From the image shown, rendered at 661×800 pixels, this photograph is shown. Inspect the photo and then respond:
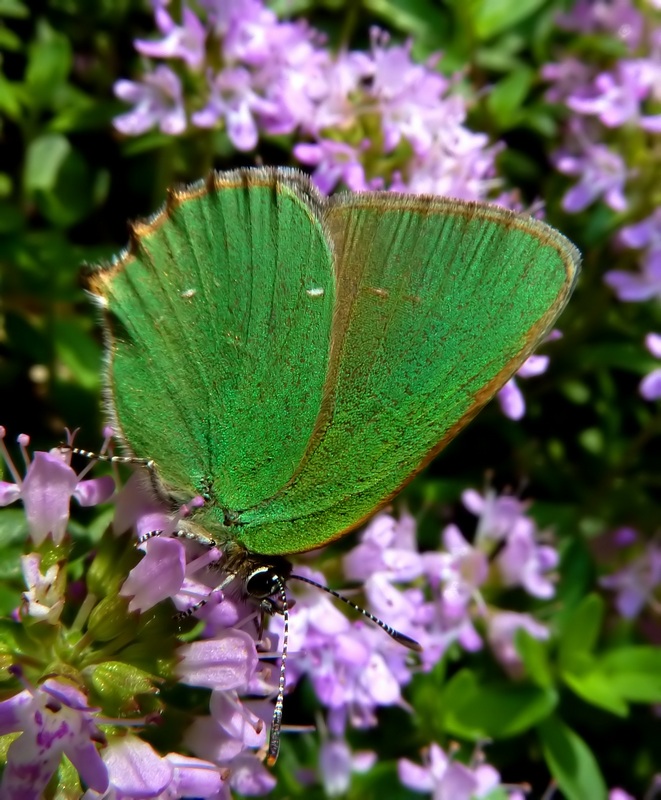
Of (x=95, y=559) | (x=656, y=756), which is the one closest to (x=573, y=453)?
(x=656, y=756)

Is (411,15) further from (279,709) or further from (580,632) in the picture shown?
(279,709)

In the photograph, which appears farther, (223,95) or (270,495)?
(223,95)

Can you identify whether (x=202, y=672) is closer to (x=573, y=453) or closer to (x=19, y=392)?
(x=19, y=392)

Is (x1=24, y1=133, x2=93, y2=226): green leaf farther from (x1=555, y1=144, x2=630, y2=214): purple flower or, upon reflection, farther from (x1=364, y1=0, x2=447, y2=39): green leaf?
(x1=555, y1=144, x2=630, y2=214): purple flower

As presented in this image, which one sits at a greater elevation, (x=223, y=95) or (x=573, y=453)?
(x=223, y=95)

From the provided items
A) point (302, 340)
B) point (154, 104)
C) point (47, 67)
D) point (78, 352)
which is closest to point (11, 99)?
point (47, 67)

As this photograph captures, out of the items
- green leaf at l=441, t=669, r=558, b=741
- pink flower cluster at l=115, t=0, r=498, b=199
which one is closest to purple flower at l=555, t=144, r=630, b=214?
pink flower cluster at l=115, t=0, r=498, b=199
